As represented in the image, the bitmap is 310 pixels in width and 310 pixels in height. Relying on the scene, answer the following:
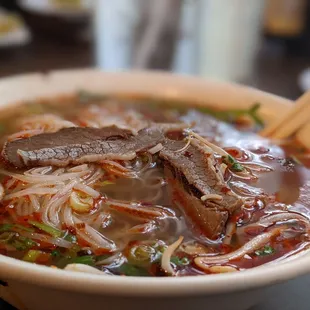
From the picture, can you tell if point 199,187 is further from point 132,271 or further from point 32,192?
point 32,192

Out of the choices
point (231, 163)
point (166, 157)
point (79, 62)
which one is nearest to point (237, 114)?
point (231, 163)

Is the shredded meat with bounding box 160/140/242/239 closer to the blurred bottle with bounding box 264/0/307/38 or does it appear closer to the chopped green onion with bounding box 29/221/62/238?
the chopped green onion with bounding box 29/221/62/238

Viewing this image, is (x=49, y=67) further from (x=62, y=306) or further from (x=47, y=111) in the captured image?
(x=62, y=306)

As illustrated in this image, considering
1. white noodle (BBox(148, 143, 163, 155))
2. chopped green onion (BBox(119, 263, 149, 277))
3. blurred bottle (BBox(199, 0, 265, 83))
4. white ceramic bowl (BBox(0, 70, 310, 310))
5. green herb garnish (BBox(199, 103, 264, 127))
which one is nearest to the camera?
white ceramic bowl (BBox(0, 70, 310, 310))

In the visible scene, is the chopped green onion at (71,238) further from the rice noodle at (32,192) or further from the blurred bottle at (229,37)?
the blurred bottle at (229,37)

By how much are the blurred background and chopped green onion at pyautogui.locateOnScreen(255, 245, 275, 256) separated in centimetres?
179

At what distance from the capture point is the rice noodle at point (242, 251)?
1057 millimetres

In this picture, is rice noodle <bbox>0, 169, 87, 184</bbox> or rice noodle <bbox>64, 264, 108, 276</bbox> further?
rice noodle <bbox>0, 169, 87, 184</bbox>

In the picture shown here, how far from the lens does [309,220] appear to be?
1240mm

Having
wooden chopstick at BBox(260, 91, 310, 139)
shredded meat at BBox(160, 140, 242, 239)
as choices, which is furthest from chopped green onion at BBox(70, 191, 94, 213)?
wooden chopstick at BBox(260, 91, 310, 139)

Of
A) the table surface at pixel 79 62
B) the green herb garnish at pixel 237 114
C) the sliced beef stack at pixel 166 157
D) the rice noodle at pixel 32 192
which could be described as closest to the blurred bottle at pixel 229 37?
the table surface at pixel 79 62

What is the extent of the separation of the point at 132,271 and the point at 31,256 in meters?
0.21

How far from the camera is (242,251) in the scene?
1097mm

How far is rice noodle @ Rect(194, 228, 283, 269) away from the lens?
3.47 ft
